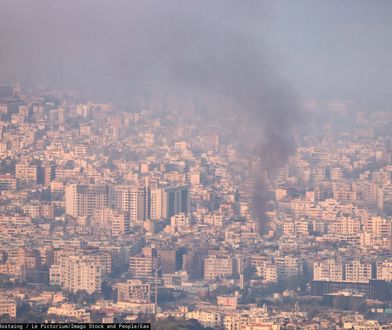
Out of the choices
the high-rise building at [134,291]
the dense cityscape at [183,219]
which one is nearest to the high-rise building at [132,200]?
the dense cityscape at [183,219]

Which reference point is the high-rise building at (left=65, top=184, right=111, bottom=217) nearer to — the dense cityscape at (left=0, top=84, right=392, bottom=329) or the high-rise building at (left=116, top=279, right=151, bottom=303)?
the dense cityscape at (left=0, top=84, right=392, bottom=329)

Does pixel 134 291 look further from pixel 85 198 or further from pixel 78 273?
pixel 85 198

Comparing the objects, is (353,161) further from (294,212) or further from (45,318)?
(45,318)

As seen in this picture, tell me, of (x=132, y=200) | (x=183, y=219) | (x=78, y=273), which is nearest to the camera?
(x=78, y=273)

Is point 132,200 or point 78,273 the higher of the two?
point 132,200

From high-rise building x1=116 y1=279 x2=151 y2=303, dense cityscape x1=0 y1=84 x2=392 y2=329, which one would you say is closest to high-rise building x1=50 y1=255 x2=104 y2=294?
dense cityscape x1=0 y1=84 x2=392 y2=329

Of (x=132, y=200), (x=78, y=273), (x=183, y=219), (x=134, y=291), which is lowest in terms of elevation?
(x=134, y=291)

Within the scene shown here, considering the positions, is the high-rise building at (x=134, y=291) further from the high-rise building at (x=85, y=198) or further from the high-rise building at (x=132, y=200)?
the high-rise building at (x=85, y=198)

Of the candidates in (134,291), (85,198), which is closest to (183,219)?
(85,198)

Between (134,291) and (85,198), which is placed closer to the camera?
(134,291)
